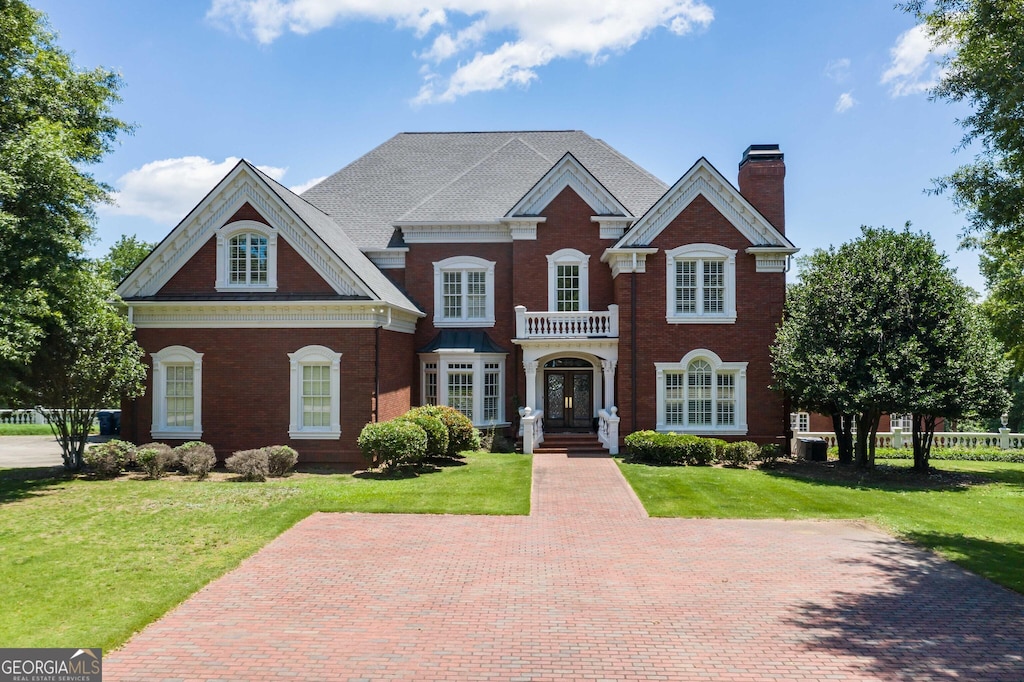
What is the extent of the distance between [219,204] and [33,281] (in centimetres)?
648

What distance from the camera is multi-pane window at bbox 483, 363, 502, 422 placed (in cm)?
2495

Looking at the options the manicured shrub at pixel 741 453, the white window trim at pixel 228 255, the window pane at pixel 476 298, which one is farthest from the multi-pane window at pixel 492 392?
the manicured shrub at pixel 741 453

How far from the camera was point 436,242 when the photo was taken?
26.0 metres

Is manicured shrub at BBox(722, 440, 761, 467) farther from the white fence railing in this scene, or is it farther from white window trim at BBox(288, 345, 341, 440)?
white window trim at BBox(288, 345, 341, 440)

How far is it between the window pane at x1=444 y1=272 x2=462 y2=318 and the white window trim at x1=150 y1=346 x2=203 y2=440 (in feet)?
30.3

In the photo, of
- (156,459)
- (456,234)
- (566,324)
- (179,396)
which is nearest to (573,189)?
(456,234)

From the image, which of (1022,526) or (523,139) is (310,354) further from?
(1022,526)

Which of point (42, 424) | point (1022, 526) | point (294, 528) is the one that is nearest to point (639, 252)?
point (1022, 526)

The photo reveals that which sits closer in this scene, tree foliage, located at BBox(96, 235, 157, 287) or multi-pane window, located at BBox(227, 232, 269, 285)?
multi-pane window, located at BBox(227, 232, 269, 285)

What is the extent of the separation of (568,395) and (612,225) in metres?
6.92

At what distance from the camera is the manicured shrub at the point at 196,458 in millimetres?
18531

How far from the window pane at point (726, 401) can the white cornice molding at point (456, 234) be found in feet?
32.0

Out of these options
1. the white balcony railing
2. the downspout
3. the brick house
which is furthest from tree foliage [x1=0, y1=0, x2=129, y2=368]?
the downspout

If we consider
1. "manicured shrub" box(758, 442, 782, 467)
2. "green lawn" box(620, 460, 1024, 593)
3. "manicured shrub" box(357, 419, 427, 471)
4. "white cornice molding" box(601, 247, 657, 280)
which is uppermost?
"white cornice molding" box(601, 247, 657, 280)
